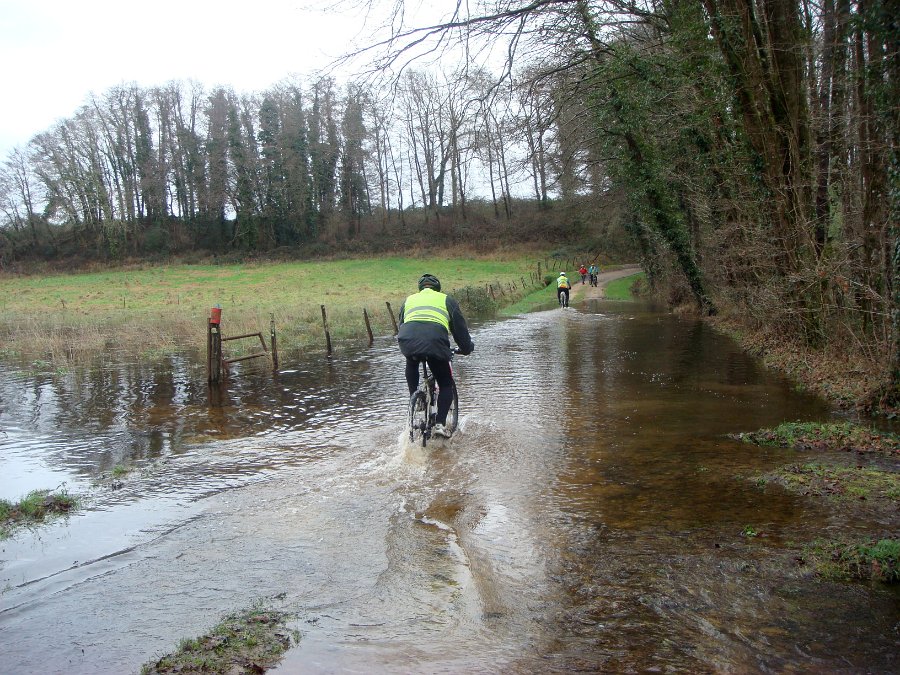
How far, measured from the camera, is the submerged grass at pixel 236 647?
10.9 feet

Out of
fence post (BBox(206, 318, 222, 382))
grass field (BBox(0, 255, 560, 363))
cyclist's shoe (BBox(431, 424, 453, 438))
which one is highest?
grass field (BBox(0, 255, 560, 363))

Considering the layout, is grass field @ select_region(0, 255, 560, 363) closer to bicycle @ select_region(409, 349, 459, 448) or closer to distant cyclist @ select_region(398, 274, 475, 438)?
bicycle @ select_region(409, 349, 459, 448)

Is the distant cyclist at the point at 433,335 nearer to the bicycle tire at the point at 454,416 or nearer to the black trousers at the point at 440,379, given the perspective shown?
the black trousers at the point at 440,379

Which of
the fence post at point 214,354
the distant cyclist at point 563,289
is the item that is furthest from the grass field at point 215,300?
the fence post at point 214,354

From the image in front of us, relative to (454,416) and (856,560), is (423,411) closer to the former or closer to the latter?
(454,416)

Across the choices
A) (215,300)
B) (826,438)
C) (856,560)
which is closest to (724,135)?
(826,438)

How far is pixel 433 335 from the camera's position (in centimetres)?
730

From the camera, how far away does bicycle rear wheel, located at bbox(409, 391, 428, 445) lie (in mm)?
7574

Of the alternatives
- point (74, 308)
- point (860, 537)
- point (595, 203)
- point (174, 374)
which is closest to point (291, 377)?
point (174, 374)

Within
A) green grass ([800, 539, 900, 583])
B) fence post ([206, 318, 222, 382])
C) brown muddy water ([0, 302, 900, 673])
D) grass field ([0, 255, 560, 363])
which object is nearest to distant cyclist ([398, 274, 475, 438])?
brown muddy water ([0, 302, 900, 673])

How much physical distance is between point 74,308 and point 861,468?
32589mm

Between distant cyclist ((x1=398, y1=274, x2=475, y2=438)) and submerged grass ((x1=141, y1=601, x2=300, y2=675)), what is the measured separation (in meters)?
3.75

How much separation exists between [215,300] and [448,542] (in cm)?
3159

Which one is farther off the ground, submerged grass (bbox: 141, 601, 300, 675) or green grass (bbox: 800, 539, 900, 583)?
submerged grass (bbox: 141, 601, 300, 675)
